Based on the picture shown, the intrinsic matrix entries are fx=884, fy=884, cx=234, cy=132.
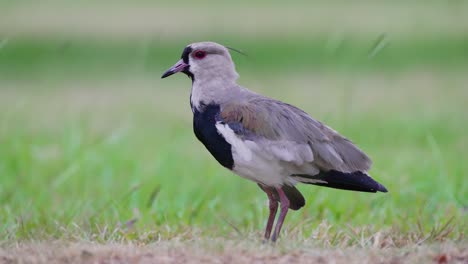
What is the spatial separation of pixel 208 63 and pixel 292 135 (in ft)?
2.24

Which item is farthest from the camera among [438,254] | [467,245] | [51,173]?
[51,173]

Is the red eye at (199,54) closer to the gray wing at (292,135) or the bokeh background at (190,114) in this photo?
the gray wing at (292,135)

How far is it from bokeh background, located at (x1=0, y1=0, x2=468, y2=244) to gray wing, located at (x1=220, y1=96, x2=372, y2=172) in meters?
0.51

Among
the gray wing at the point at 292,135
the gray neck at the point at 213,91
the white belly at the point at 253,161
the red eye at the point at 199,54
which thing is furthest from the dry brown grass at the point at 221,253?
the red eye at the point at 199,54

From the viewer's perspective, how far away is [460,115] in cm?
980

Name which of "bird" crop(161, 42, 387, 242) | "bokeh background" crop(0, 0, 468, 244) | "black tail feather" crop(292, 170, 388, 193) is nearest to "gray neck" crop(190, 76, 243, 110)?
"bird" crop(161, 42, 387, 242)

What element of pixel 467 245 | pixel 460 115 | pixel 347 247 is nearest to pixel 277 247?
pixel 347 247

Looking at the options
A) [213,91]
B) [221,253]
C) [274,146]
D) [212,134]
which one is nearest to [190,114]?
[213,91]

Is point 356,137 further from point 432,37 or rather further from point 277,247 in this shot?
point 432,37

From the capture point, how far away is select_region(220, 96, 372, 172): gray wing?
4637mm

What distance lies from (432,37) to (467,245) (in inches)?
405

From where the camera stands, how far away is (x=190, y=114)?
10500 mm

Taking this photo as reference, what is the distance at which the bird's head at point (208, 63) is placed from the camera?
498cm

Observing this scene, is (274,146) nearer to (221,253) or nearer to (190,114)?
(221,253)
